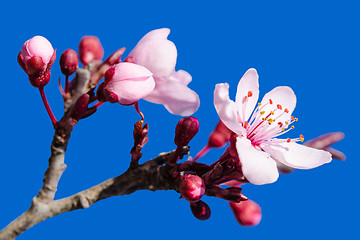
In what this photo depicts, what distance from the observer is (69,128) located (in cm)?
161

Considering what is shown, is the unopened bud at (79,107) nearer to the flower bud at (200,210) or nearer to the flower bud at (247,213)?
the flower bud at (200,210)

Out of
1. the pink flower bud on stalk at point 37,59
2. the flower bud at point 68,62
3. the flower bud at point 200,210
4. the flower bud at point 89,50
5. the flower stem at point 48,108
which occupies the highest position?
the flower bud at point 89,50

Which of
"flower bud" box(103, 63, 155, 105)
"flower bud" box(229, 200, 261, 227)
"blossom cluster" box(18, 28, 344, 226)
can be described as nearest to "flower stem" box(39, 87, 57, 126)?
"blossom cluster" box(18, 28, 344, 226)

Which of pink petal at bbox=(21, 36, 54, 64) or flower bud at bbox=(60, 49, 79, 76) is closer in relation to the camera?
pink petal at bbox=(21, 36, 54, 64)

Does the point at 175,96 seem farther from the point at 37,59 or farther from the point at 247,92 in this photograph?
the point at 37,59

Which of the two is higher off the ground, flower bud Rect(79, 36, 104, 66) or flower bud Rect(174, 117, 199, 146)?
flower bud Rect(79, 36, 104, 66)

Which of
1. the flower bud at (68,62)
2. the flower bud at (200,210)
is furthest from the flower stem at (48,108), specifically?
the flower bud at (200,210)

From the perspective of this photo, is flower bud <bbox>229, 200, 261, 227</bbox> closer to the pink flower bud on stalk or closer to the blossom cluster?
the blossom cluster

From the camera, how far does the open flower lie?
140cm

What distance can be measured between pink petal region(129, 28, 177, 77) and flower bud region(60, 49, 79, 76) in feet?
0.70

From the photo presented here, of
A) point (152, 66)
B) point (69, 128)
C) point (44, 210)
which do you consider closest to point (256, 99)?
point (152, 66)

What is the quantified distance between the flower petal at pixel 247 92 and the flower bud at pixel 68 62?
0.56 metres

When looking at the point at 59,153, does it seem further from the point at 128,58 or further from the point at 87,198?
the point at 128,58

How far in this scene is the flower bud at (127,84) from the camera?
151 cm
